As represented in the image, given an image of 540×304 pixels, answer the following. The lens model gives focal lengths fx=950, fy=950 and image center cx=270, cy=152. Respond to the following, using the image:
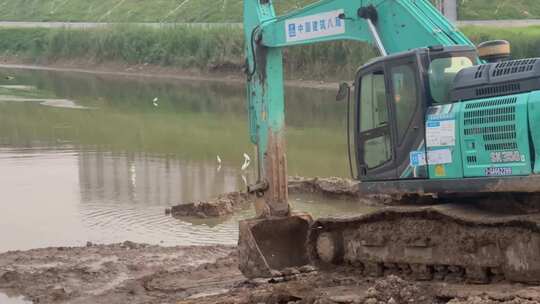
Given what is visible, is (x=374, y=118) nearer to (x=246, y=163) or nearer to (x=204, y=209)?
(x=204, y=209)

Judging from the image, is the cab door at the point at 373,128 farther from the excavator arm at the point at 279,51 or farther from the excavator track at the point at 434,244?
the excavator track at the point at 434,244

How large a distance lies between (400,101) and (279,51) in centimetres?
279

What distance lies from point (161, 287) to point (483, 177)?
4375 mm

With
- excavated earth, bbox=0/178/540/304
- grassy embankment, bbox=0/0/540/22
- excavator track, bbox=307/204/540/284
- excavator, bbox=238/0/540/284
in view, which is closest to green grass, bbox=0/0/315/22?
grassy embankment, bbox=0/0/540/22

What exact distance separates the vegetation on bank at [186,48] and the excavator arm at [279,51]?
82.4ft

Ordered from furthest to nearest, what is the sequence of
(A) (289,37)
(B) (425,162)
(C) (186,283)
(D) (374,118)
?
(A) (289,37), (C) (186,283), (D) (374,118), (B) (425,162)

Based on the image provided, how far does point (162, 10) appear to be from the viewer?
218 feet

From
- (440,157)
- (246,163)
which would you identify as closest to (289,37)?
(440,157)

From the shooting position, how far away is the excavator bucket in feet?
37.1

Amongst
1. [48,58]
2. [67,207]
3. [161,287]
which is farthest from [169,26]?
[161,287]

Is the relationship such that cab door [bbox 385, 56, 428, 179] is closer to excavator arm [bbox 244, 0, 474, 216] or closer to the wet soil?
excavator arm [bbox 244, 0, 474, 216]

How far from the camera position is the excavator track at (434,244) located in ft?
29.5

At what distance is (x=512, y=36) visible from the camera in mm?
39438

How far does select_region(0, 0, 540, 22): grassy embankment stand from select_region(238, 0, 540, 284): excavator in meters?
37.6
